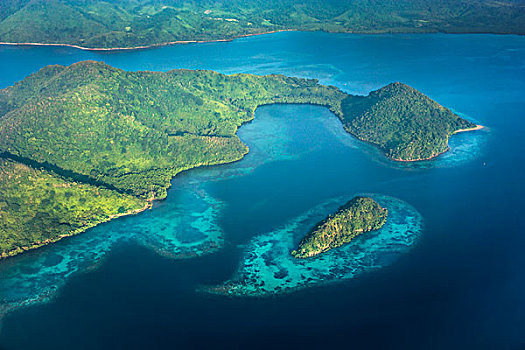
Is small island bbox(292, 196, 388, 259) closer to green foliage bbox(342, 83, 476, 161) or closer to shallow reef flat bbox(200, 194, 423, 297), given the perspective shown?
shallow reef flat bbox(200, 194, 423, 297)

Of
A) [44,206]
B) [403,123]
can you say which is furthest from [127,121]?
[403,123]

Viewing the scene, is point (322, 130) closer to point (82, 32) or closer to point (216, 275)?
point (216, 275)

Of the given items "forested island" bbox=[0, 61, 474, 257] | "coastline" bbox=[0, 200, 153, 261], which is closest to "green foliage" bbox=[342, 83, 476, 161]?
"forested island" bbox=[0, 61, 474, 257]

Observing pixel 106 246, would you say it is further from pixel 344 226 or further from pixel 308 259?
pixel 344 226

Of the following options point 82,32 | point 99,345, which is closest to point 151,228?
point 99,345

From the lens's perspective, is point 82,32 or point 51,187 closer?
point 51,187

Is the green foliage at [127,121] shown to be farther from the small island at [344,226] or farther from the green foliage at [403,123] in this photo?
the small island at [344,226]
